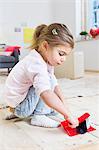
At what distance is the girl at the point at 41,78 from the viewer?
0.92 meters

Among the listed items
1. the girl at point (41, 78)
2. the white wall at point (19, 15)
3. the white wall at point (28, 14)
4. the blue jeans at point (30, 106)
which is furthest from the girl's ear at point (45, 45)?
the white wall at point (19, 15)

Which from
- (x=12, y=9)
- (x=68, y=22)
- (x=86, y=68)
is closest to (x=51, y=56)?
(x=86, y=68)

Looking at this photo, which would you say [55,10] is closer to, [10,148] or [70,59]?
[70,59]

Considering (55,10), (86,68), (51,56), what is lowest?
(86,68)

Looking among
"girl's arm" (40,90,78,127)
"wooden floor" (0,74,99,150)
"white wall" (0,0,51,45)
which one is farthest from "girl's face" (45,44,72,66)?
"white wall" (0,0,51,45)

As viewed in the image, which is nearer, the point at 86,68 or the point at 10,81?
the point at 10,81

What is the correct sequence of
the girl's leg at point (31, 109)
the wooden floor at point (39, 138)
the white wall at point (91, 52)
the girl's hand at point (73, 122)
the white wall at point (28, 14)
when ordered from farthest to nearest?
the white wall at point (28, 14), the white wall at point (91, 52), the girl's leg at point (31, 109), the girl's hand at point (73, 122), the wooden floor at point (39, 138)

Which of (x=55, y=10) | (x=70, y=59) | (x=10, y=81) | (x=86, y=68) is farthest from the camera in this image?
(x=55, y=10)

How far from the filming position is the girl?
36.4 inches

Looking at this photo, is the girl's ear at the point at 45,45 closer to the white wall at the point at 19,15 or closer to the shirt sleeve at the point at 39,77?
the shirt sleeve at the point at 39,77

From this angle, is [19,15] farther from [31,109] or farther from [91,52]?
[31,109]

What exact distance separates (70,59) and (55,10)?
2057 millimetres

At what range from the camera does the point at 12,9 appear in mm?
4461

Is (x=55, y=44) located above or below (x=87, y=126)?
above
